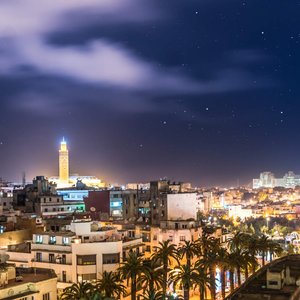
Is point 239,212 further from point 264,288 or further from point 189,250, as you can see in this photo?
point 264,288

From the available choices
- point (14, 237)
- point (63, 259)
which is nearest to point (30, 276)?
point (63, 259)

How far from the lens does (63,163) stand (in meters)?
176

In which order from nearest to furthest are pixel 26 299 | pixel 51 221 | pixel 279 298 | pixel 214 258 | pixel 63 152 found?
pixel 279 298, pixel 26 299, pixel 214 258, pixel 51 221, pixel 63 152

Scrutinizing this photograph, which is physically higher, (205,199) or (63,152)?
(63,152)

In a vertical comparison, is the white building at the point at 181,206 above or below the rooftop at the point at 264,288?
above

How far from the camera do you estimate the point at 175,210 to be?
57906 millimetres

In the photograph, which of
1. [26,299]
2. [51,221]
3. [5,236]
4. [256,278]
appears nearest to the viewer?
[26,299]

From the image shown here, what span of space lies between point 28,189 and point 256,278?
56.5m

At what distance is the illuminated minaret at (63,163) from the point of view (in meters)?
169

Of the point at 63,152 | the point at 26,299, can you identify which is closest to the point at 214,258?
the point at 26,299

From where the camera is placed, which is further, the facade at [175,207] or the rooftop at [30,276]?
the facade at [175,207]

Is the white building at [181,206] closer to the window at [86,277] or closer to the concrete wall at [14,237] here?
the concrete wall at [14,237]

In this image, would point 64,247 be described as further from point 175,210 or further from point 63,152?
point 63,152

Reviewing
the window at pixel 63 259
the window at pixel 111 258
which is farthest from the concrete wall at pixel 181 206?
the window at pixel 63 259
